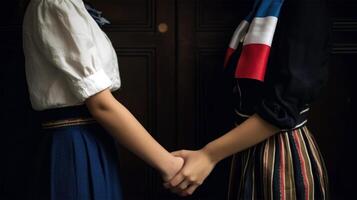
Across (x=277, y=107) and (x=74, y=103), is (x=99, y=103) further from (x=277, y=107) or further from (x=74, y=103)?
(x=277, y=107)

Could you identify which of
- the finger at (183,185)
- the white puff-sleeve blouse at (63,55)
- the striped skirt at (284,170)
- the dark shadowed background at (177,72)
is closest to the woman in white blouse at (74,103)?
the white puff-sleeve blouse at (63,55)

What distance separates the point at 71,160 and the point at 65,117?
0.10m

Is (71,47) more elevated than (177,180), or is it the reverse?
(71,47)

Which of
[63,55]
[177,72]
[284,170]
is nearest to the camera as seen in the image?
[63,55]

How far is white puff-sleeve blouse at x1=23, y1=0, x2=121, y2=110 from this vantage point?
98 centimetres

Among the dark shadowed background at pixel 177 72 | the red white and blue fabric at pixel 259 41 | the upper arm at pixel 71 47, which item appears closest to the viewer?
the upper arm at pixel 71 47

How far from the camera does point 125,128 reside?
3.47 feet

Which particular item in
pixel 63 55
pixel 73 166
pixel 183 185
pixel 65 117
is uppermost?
pixel 63 55

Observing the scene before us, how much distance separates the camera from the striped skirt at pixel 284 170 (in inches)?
42.8

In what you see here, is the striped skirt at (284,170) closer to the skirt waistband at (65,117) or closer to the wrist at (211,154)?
the wrist at (211,154)

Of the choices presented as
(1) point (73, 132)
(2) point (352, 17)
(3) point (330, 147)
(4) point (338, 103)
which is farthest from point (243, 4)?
(1) point (73, 132)

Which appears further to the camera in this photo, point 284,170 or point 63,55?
point 284,170

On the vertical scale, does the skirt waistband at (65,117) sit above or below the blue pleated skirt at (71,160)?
above

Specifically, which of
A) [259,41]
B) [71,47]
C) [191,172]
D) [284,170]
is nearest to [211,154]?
[191,172]
